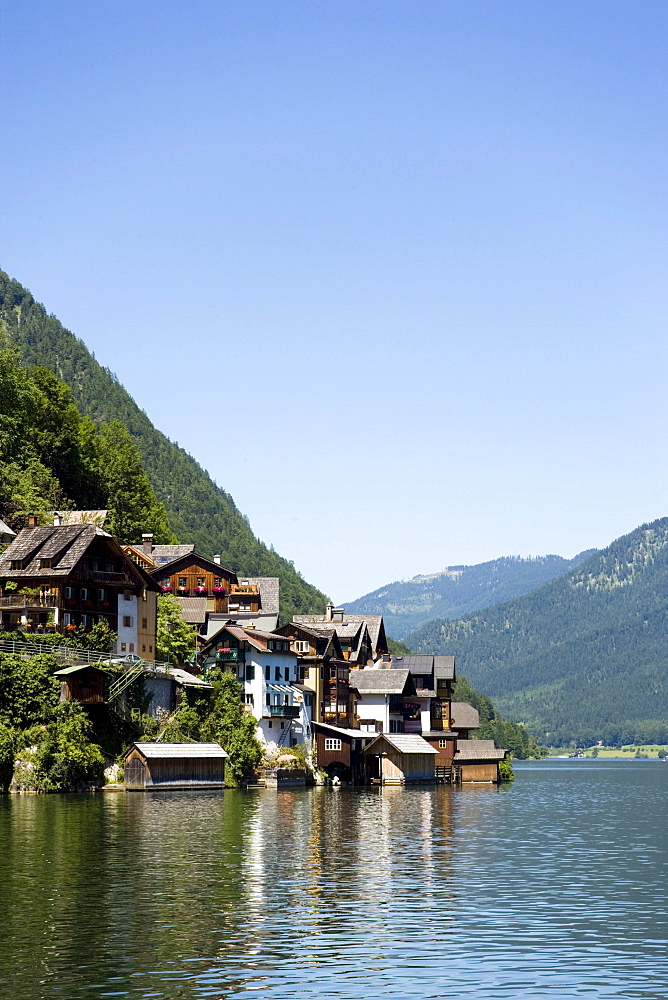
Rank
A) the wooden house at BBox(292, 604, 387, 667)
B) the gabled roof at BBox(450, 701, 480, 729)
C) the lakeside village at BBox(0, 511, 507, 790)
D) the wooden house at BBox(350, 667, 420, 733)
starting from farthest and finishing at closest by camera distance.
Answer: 1. the gabled roof at BBox(450, 701, 480, 729)
2. the wooden house at BBox(292, 604, 387, 667)
3. the wooden house at BBox(350, 667, 420, 733)
4. the lakeside village at BBox(0, 511, 507, 790)

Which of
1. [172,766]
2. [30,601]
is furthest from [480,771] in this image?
[30,601]

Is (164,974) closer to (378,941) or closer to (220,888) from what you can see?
(378,941)

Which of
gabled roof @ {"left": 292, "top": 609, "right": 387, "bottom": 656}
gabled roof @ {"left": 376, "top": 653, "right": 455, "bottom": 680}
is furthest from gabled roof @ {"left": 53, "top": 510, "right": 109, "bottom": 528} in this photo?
gabled roof @ {"left": 376, "top": 653, "right": 455, "bottom": 680}

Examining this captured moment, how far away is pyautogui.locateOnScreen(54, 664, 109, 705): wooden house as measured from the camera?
91938 millimetres

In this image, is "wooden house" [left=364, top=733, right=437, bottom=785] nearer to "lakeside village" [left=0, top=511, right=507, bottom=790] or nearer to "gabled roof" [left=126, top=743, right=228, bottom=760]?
"lakeside village" [left=0, top=511, right=507, bottom=790]

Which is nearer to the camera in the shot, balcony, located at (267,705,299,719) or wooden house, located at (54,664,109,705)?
wooden house, located at (54,664,109,705)

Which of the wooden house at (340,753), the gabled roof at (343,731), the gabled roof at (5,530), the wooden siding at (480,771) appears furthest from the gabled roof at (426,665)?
the gabled roof at (5,530)

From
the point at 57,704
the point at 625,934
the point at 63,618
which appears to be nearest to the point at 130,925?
the point at 625,934

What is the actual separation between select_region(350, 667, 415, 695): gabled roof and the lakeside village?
188 mm

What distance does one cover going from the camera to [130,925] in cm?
3319

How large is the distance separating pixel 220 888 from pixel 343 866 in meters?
8.15

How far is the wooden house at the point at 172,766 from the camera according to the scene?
9275 cm

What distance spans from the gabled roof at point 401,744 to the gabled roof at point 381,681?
26.9 feet

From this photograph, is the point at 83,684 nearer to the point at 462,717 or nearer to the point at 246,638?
the point at 246,638
